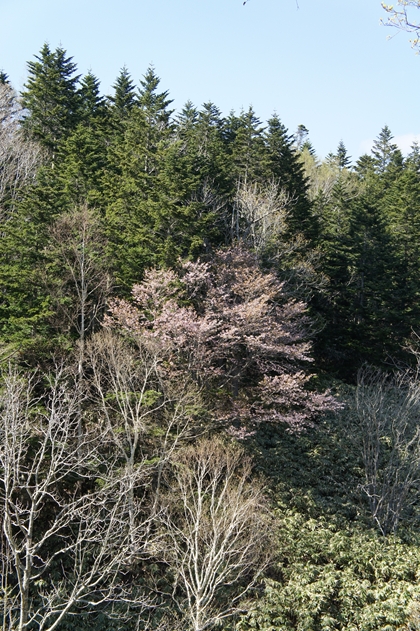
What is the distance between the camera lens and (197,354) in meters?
16.3

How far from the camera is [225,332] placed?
1705cm

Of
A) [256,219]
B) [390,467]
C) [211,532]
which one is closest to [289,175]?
[256,219]

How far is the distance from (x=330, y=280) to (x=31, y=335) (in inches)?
731

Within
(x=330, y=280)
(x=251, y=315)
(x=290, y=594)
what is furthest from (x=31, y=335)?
(x=330, y=280)

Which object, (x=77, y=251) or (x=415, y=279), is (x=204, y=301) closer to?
(x=77, y=251)

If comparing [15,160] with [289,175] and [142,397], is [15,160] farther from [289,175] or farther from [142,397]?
[142,397]

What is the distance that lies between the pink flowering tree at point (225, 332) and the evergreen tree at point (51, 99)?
594 inches

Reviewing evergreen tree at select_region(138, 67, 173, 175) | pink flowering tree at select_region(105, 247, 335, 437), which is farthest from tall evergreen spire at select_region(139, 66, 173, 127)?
pink flowering tree at select_region(105, 247, 335, 437)

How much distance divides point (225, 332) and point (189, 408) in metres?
3.26

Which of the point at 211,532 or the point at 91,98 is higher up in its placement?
the point at 91,98

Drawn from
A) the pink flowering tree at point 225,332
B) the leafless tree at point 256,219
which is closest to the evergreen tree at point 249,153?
the leafless tree at point 256,219

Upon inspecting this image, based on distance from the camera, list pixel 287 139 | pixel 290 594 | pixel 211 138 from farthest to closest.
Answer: pixel 211 138
pixel 287 139
pixel 290 594

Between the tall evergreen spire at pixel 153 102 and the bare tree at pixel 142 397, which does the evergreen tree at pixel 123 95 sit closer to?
the tall evergreen spire at pixel 153 102

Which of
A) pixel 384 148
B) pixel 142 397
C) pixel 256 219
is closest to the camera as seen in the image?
pixel 142 397
